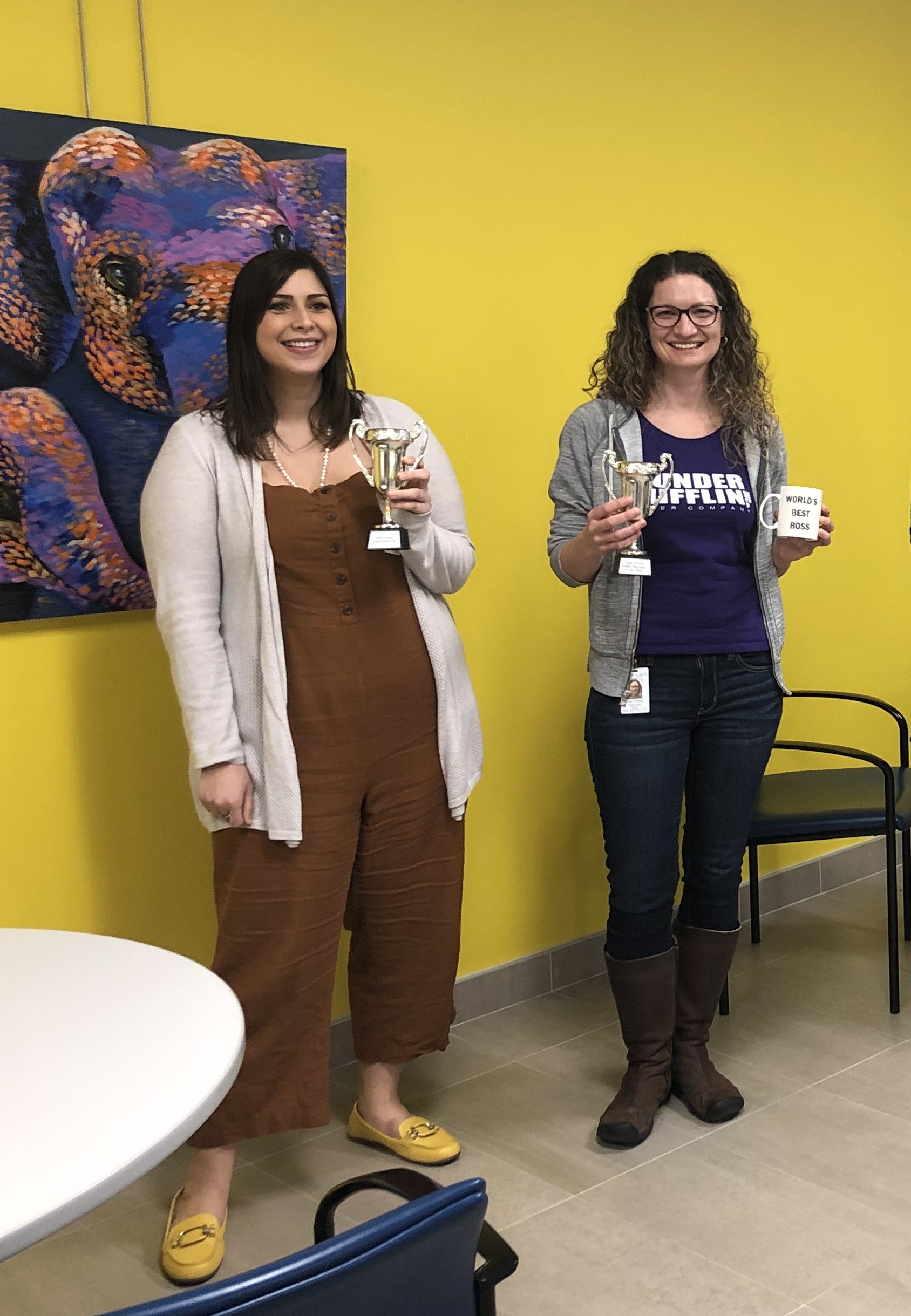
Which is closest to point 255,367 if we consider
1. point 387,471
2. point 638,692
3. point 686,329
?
point 387,471

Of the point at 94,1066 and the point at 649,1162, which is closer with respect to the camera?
the point at 94,1066

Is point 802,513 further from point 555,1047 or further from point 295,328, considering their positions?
point 555,1047

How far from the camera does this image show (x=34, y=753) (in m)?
2.61

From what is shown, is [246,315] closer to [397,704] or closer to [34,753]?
[397,704]

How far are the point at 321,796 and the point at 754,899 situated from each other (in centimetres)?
181

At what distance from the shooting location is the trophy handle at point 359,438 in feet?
7.65

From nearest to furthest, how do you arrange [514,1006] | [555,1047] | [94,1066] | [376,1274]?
[376,1274]
[94,1066]
[555,1047]
[514,1006]

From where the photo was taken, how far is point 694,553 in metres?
2.59

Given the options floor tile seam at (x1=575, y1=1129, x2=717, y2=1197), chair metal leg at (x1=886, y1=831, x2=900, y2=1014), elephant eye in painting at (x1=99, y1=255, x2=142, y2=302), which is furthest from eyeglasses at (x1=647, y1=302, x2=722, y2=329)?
floor tile seam at (x1=575, y1=1129, x2=717, y2=1197)

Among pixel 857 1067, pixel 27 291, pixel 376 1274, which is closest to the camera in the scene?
pixel 376 1274

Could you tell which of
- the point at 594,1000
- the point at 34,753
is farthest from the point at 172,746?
the point at 594,1000

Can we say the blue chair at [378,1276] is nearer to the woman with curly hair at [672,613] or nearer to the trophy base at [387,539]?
the trophy base at [387,539]

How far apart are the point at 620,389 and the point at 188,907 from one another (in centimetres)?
138

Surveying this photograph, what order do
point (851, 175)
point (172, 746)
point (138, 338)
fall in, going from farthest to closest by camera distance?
1. point (851, 175)
2. point (172, 746)
3. point (138, 338)
